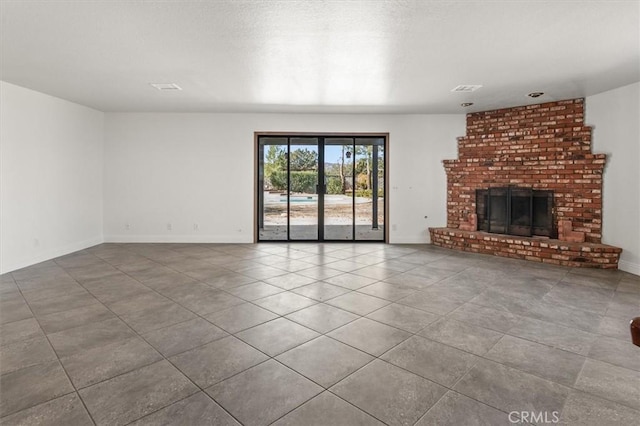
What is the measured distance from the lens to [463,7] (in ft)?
9.32

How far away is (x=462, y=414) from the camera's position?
179cm

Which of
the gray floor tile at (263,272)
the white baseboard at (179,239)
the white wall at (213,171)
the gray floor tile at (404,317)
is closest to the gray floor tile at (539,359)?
the gray floor tile at (404,317)

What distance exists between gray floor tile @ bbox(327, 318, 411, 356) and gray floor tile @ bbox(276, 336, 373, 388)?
9cm

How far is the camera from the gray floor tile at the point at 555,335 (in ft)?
8.46

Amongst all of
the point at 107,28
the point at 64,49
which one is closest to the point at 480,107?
the point at 107,28

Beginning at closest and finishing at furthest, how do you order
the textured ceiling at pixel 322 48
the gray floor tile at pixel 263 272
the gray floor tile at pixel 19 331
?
1. the gray floor tile at pixel 19 331
2. the textured ceiling at pixel 322 48
3. the gray floor tile at pixel 263 272

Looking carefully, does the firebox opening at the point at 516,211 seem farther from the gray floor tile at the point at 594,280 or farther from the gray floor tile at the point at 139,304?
the gray floor tile at the point at 139,304

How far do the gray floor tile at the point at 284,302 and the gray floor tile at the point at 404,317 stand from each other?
75 centimetres

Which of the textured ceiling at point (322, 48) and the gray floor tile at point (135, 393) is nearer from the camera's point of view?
the gray floor tile at point (135, 393)

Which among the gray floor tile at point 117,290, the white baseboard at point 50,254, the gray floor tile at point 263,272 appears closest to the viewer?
the gray floor tile at point 117,290

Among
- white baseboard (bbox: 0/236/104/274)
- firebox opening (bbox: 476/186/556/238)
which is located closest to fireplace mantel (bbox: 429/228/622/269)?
firebox opening (bbox: 476/186/556/238)

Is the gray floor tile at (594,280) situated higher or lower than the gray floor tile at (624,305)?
higher

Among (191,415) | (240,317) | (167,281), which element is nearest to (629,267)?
(240,317)

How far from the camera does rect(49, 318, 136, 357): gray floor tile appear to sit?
2544 mm
